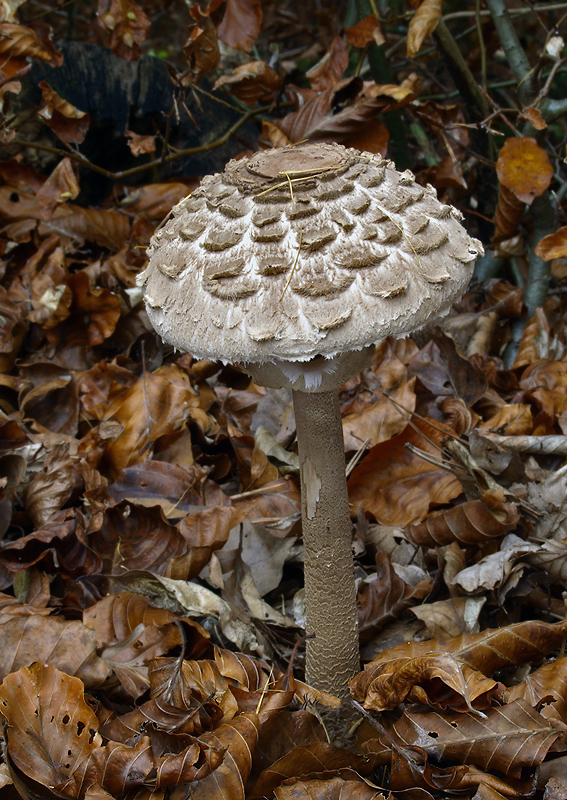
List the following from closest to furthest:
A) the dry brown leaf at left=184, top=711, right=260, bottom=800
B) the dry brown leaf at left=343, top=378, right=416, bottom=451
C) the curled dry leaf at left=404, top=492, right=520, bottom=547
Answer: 1. the dry brown leaf at left=184, top=711, right=260, bottom=800
2. the curled dry leaf at left=404, top=492, right=520, bottom=547
3. the dry brown leaf at left=343, top=378, right=416, bottom=451

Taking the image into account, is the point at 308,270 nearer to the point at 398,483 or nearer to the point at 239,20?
the point at 398,483

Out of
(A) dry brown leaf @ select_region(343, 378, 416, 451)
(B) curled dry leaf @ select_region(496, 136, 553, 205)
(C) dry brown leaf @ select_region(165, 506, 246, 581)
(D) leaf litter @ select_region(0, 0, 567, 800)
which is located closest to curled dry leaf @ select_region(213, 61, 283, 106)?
(D) leaf litter @ select_region(0, 0, 567, 800)

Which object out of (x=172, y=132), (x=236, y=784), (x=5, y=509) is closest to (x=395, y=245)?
(x=236, y=784)

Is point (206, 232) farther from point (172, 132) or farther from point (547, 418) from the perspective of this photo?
point (172, 132)

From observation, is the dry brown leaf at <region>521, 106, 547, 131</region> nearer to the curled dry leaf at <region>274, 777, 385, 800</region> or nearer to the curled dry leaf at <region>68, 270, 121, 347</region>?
the curled dry leaf at <region>68, 270, 121, 347</region>

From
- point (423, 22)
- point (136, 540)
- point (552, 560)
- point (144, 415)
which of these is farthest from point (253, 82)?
point (552, 560)
